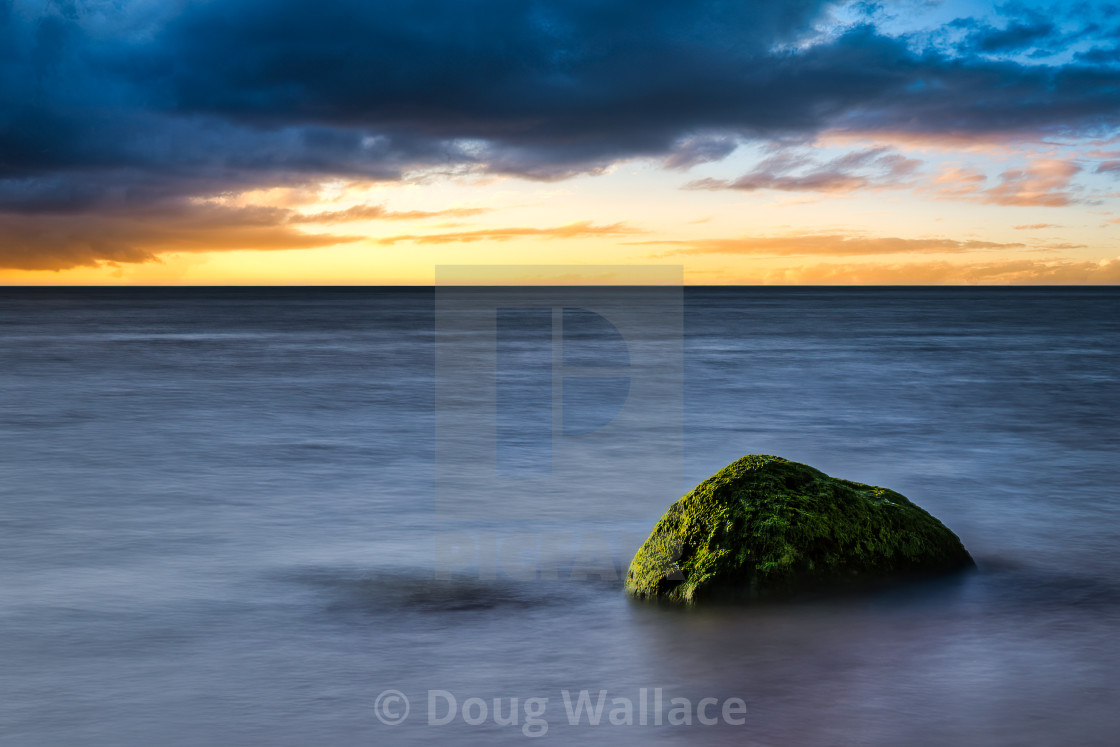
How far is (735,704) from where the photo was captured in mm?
5375

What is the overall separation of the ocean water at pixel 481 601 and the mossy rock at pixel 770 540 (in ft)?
0.75

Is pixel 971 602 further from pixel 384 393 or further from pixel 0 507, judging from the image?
pixel 384 393

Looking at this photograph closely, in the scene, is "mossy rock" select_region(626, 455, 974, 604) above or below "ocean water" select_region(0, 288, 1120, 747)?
above

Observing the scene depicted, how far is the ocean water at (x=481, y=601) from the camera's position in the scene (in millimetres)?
5277

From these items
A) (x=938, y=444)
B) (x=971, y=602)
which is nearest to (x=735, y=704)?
(x=971, y=602)

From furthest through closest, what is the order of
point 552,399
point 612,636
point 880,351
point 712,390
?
point 880,351, point 712,390, point 552,399, point 612,636

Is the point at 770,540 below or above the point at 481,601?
above

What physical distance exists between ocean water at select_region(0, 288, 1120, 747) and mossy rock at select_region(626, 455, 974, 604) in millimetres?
229

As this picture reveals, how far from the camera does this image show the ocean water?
5.28 m

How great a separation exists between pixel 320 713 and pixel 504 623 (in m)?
1.64

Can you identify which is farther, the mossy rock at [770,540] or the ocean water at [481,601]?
the mossy rock at [770,540]

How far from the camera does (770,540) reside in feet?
22.8

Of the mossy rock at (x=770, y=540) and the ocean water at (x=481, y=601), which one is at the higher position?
the mossy rock at (x=770, y=540)

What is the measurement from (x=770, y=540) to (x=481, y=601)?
200cm
